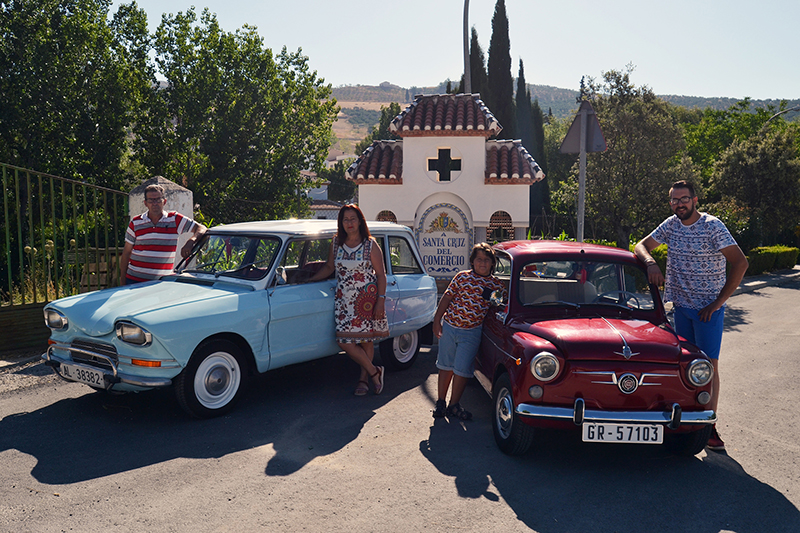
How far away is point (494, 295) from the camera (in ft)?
18.0

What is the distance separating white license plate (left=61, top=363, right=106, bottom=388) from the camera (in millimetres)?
5148

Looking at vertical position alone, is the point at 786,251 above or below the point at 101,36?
below

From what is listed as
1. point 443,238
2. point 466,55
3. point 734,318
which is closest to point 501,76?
point 466,55

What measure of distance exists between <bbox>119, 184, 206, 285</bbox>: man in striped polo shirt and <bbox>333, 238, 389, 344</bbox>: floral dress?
1.73m

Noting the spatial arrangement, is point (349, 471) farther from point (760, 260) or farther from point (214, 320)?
point (760, 260)

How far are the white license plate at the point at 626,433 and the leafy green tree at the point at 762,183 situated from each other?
21.4m

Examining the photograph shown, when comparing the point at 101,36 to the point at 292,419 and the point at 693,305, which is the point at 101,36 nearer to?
the point at 292,419

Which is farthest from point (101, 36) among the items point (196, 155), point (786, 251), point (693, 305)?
point (786, 251)

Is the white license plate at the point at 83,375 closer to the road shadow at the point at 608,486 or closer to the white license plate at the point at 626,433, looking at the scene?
the road shadow at the point at 608,486

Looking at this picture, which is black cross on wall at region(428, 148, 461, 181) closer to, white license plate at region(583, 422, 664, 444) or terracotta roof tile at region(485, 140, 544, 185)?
terracotta roof tile at region(485, 140, 544, 185)

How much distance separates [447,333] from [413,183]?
299 inches

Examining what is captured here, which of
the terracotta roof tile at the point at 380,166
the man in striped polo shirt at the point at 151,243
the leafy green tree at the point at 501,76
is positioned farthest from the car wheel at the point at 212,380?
the leafy green tree at the point at 501,76

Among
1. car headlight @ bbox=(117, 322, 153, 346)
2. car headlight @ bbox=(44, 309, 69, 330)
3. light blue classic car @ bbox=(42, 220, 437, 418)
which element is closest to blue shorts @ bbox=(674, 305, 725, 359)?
light blue classic car @ bbox=(42, 220, 437, 418)

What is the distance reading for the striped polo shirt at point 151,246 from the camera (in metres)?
6.82
